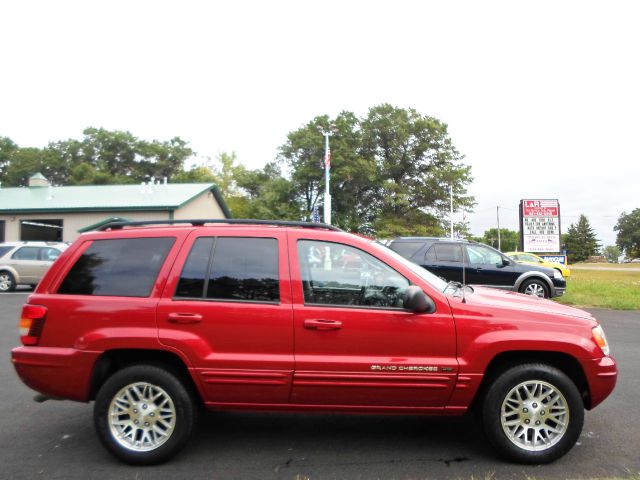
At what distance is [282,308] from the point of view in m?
3.68

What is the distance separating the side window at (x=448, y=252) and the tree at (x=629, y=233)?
118505 millimetres

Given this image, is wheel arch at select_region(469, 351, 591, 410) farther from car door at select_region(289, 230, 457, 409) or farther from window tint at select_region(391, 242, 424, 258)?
window tint at select_region(391, 242, 424, 258)

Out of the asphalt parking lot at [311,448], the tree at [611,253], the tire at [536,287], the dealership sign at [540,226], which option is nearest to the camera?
the asphalt parking lot at [311,448]

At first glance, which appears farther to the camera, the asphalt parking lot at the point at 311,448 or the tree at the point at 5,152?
the tree at the point at 5,152

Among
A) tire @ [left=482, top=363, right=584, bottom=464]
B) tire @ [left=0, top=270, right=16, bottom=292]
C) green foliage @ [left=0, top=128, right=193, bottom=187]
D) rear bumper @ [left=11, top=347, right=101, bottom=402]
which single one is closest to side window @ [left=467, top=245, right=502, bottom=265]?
tire @ [left=482, top=363, right=584, bottom=464]

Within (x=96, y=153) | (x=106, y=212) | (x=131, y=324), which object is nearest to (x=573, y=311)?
(x=131, y=324)

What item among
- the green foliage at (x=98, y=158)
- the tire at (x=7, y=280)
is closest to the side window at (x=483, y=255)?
the tire at (x=7, y=280)

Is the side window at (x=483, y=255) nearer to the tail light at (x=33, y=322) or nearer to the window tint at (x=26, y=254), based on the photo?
the tail light at (x=33, y=322)

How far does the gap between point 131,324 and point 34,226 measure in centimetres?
3033

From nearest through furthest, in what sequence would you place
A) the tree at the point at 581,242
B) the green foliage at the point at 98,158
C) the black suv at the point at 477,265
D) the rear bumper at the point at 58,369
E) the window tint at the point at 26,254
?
1. the rear bumper at the point at 58,369
2. the black suv at the point at 477,265
3. the window tint at the point at 26,254
4. the green foliage at the point at 98,158
5. the tree at the point at 581,242

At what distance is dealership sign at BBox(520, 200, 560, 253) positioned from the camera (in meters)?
26.1

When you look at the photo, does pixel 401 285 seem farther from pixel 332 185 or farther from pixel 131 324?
pixel 332 185

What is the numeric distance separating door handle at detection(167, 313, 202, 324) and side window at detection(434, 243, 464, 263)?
1015 centimetres

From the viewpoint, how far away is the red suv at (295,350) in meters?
3.63
